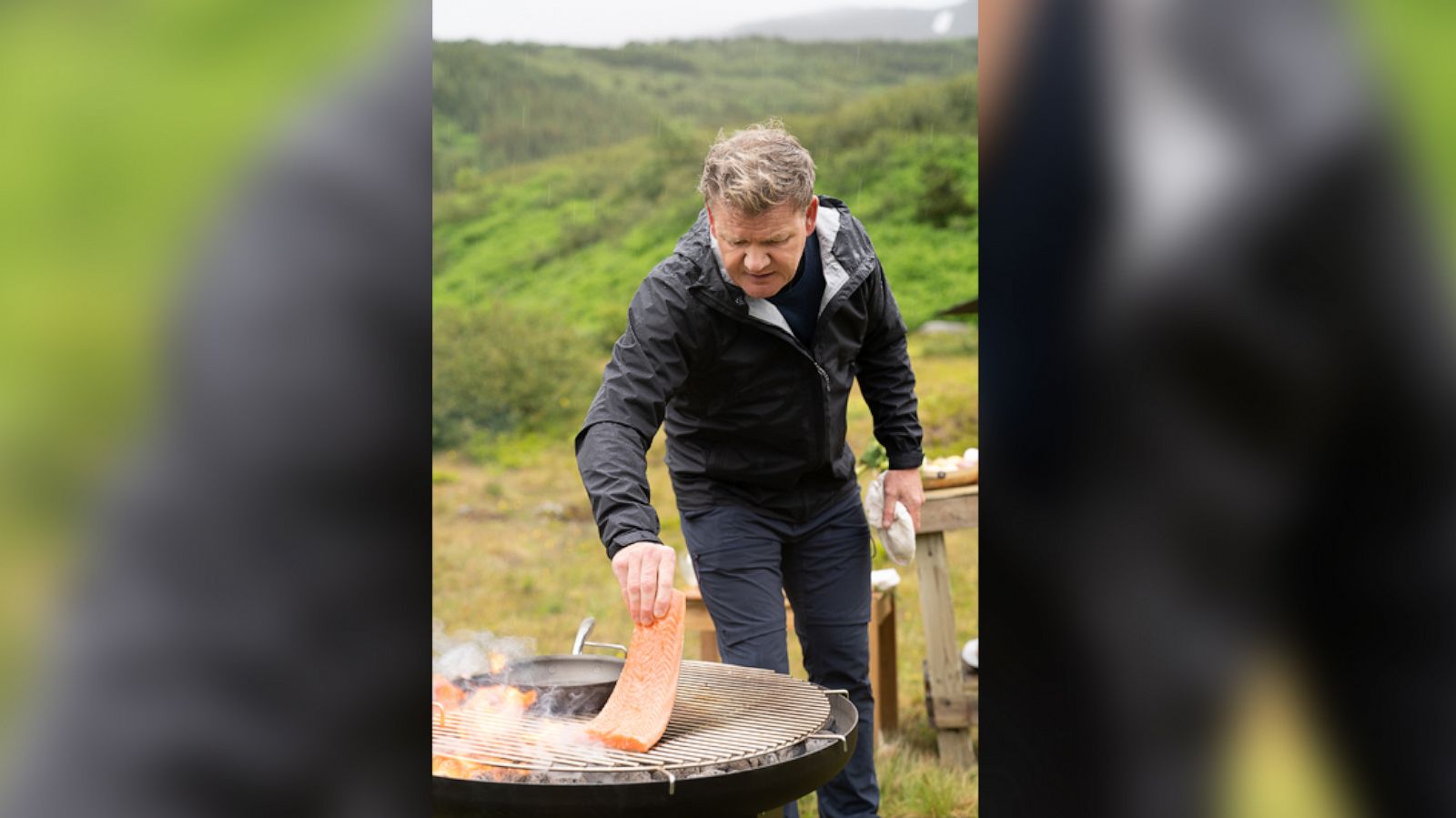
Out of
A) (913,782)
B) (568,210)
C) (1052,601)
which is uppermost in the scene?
(568,210)

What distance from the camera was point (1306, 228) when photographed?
1402 mm

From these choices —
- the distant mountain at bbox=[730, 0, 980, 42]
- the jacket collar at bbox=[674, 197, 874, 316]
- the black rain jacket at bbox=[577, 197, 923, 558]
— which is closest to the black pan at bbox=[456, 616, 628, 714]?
the black rain jacket at bbox=[577, 197, 923, 558]

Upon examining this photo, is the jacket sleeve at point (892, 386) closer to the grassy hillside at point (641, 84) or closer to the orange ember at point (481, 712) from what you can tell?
the orange ember at point (481, 712)

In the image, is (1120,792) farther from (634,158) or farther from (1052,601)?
(634,158)

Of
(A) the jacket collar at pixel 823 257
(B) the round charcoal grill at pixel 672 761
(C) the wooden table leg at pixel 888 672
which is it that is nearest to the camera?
(B) the round charcoal grill at pixel 672 761

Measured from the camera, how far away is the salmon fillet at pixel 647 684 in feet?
8.55

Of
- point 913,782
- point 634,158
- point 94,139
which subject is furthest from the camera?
point 634,158

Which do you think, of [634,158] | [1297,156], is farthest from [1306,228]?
[634,158]

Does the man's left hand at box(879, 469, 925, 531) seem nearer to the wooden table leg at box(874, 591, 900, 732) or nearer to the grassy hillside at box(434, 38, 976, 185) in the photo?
the wooden table leg at box(874, 591, 900, 732)

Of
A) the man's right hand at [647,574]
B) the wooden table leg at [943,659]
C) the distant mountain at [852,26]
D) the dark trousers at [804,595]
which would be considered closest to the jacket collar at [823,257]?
the dark trousers at [804,595]

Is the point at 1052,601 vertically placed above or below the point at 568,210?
below

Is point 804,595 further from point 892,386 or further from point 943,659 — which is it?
point 943,659

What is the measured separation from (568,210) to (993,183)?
746 cm

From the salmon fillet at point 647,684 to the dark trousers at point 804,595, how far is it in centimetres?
60
